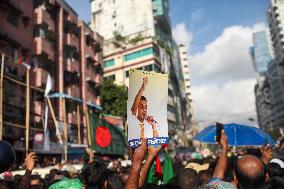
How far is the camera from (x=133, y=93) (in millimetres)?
3684

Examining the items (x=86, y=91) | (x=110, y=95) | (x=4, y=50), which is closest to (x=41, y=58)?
(x=4, y=50)

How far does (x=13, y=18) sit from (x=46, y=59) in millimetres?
4617

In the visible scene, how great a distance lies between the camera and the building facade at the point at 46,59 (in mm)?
22641

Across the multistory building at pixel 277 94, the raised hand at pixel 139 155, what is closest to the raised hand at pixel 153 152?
the raised hand at pixel 139 155

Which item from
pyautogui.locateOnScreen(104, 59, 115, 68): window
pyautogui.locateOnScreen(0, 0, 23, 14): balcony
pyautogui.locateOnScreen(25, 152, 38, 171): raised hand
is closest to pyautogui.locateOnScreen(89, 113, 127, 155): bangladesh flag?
pyautogui.locateOnScreen(25, 152, 38, 171): raised hand

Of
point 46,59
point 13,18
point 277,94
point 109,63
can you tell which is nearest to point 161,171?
point 13,18

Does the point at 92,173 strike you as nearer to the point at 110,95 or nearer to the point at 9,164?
the point at 9,164

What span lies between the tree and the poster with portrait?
34674 millimetres

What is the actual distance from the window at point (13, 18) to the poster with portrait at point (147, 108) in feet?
72.4

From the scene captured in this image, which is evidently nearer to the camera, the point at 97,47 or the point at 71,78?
the point at 71,78

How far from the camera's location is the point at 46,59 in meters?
28.2

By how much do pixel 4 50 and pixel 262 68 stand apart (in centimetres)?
11943

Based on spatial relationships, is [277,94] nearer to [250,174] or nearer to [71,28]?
[71,28]

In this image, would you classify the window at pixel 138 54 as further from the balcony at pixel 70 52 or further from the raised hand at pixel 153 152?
the raised hand at pixel 153 152
